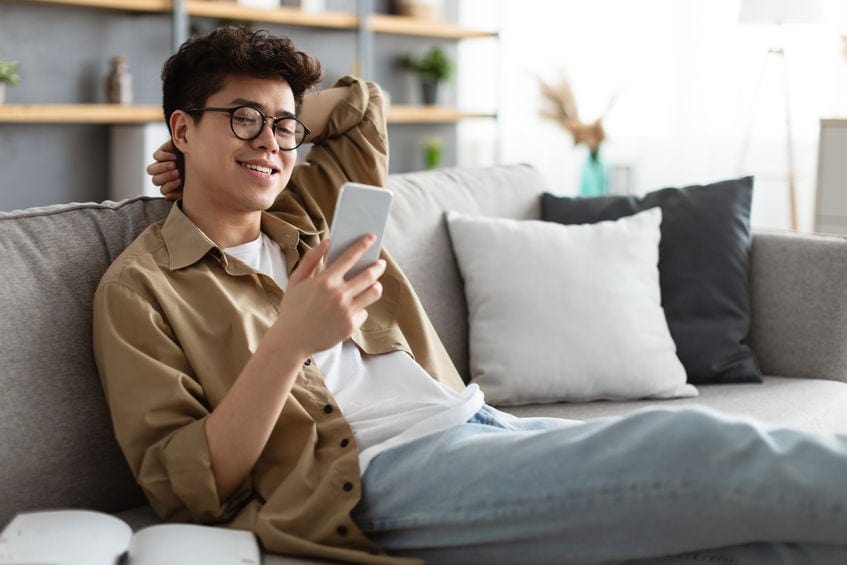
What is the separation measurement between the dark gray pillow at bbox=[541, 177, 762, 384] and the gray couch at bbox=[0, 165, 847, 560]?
6cm

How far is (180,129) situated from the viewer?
5.99 feet

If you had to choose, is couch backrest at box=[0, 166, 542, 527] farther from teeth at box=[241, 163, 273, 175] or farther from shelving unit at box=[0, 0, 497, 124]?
shelving unit at box=[0, 0, 497, 124]

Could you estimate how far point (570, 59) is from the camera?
6.16 m

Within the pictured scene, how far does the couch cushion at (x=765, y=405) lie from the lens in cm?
222

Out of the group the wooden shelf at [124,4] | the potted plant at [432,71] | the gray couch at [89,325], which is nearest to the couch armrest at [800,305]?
the gray couch at [89,325]

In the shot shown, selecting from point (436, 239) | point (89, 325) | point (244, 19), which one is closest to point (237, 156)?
point (89, 325)

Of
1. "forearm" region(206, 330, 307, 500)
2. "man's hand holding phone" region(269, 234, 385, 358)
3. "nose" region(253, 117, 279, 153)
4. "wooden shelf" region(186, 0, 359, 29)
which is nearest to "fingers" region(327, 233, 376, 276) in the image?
"man's hand holding phone" region(269, 234, 385, 358)

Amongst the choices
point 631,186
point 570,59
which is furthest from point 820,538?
point 570,59

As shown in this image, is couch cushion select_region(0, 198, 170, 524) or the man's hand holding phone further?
couch cushion select_region(0, 198, 170, 524)

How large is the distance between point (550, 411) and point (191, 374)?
Answer: 90cm

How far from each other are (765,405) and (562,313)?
46cm

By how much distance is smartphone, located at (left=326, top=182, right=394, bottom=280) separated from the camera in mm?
1414

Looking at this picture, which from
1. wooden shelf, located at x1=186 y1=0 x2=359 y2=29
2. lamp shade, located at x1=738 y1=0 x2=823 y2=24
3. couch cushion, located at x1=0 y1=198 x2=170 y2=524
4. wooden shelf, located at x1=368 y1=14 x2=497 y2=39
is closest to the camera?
couch cushion, located at x1=0 y1=198 x2=170 y2=524

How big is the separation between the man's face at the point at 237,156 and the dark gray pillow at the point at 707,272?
1.05 meters
